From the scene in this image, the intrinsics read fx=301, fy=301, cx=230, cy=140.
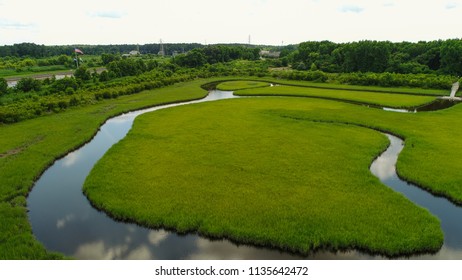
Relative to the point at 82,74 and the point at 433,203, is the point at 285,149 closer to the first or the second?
the point at 433,203

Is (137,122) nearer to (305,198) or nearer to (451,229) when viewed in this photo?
(305,198)

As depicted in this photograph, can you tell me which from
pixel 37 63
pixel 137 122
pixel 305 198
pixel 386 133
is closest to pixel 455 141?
pixel 386 133

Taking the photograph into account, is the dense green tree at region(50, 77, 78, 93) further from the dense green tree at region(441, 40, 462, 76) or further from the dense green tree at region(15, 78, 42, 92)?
the dense green tree at region(441, 40, 462, 76)

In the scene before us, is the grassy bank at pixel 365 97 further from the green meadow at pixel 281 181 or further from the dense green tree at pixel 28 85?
the dense green tree at pixel 28 85

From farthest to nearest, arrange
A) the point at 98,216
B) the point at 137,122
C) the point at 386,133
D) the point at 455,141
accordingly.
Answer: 1. the point at 137,122
2. the point at 386,133
3. the point at 455,141
4. the point at 98,216

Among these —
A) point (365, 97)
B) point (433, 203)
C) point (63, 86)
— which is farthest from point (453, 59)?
point (63, 86)

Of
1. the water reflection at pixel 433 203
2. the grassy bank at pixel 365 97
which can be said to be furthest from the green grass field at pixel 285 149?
the grassy bank at pixel 365 97
